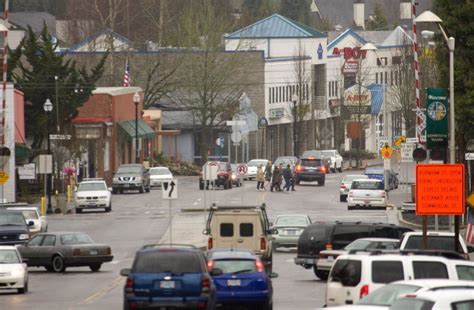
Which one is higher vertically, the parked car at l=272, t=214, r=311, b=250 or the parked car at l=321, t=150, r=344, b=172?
the parked car at l=321, t=150, r=344, b=172

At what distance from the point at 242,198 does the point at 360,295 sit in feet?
155

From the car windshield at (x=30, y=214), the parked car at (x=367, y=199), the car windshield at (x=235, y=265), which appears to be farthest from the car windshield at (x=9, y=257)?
the parked car at (x=367, y=199)

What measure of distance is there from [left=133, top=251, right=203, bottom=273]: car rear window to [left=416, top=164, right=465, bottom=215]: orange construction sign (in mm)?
8959

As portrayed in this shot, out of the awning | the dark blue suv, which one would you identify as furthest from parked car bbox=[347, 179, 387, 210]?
the dark blue suv

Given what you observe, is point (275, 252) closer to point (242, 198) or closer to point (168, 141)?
point (242, 198)

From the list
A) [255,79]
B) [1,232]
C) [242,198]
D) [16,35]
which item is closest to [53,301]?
[1,232]

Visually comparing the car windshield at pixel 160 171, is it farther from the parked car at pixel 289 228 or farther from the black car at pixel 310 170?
the parked car at pixel 289 228

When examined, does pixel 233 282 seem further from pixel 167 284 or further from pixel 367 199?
pixel 367 199

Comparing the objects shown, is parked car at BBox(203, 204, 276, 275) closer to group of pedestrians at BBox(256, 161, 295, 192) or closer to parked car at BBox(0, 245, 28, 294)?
parked car at BBox(0, 245, 28, 294)

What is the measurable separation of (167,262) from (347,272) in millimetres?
3280

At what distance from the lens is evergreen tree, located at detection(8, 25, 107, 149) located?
83312 mm

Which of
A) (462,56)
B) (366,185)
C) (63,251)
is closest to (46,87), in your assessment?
(366,185)

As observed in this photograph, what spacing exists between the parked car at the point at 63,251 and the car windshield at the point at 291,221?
9.15 meters

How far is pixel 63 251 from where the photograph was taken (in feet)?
146
